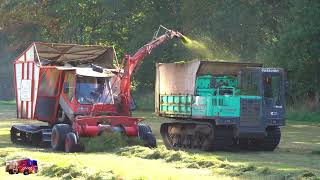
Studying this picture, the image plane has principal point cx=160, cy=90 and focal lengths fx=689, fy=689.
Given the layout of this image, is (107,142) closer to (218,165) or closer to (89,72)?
(89,72)

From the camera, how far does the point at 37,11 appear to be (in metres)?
63.7

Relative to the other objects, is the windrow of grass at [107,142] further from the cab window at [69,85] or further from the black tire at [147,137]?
the cab window at [69,85]

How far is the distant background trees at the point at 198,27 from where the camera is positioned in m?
39.9

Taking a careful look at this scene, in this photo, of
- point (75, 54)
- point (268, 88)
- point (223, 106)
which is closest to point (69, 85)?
point (75, 54)

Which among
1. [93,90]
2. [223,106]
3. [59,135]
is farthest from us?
[93,90]

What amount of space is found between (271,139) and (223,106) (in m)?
2.25

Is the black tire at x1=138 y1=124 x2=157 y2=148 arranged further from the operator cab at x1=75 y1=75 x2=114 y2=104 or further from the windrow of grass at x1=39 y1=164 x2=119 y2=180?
the windrow of grass at x1=39 y1=164 x2=119 y2=180

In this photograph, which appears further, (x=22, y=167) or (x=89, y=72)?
(x=89, y=72)

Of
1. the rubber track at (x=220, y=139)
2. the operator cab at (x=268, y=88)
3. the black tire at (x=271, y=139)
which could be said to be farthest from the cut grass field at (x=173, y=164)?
the operator cab at (x=268, y=88)

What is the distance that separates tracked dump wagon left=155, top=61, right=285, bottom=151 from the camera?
2253cm

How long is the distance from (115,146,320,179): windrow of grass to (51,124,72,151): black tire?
1975 mm

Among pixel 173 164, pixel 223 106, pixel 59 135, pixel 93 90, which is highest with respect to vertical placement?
pixel 93 90

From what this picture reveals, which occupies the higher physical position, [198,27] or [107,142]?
[198,27]

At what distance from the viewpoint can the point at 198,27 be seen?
2029 inches
